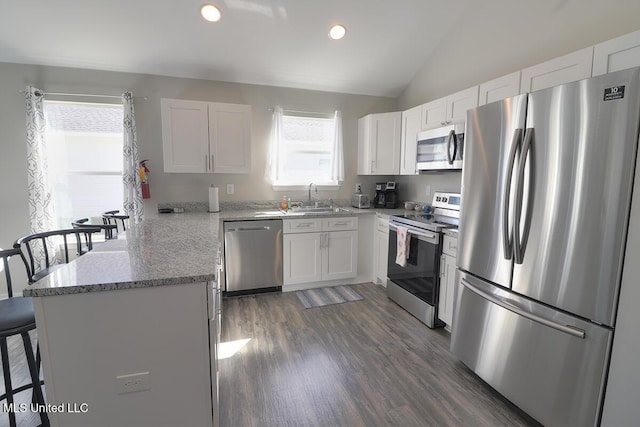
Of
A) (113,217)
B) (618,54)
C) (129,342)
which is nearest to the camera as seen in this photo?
(129,342)

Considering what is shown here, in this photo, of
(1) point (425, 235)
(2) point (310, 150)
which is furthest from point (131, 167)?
(1) point (425, 235)

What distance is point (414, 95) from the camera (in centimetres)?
404

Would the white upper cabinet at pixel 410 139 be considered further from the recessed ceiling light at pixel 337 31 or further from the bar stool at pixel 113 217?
the bar stool at pixel 113 217

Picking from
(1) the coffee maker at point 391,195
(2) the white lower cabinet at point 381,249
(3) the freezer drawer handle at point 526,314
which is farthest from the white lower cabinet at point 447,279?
(1) the coffee maker at point 391,195

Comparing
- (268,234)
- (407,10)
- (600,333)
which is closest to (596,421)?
(600,333)

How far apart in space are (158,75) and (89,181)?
1.46 meters

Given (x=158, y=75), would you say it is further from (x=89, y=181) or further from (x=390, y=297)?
(x=390, y=297)

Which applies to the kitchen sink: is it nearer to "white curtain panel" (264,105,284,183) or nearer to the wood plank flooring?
"white curtain panel" (264,105,284,183)

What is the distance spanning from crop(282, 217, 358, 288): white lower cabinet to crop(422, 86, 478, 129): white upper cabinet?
1.41m

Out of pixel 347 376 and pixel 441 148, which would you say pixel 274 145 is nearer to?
pixel 441 148

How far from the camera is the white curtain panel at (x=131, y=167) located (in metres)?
3.33

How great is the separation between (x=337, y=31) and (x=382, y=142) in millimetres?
1421

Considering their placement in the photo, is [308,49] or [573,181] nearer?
[573,181]

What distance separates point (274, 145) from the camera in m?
3.88
